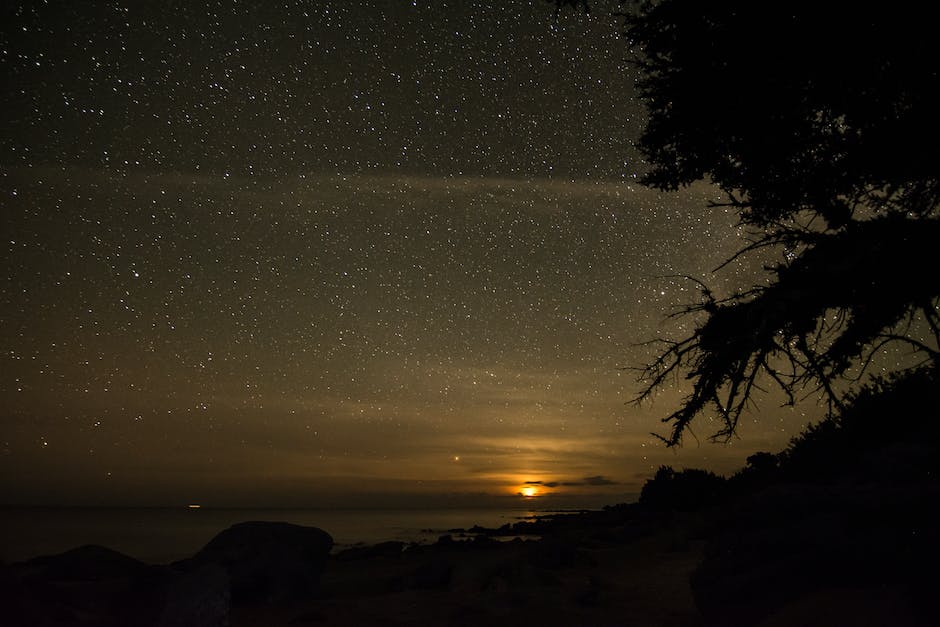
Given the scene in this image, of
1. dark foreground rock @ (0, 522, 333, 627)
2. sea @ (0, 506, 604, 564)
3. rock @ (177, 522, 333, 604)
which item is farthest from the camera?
sea @ (0, 506, 604, 564)

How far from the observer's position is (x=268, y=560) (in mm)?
8711

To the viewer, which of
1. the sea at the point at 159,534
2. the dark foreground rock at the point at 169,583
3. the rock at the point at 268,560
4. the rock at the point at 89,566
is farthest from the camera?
the sea at the point at 159,534

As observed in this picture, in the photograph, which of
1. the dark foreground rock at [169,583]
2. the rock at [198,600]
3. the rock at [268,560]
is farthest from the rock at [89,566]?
the rock at [198,600]

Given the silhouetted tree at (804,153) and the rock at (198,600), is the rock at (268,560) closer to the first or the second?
the rock at (198,600)

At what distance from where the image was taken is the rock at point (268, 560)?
843 centimetres

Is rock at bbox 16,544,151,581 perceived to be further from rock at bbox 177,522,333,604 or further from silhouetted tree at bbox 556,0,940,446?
silhouetted tree at bbox 556,0,940,446

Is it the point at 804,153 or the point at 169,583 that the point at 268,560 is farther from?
the point at 804,153

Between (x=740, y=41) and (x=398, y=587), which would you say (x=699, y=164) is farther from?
(x=398, y=587)

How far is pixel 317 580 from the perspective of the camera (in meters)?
8.86

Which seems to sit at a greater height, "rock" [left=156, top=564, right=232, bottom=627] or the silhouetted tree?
the silhouetted tree

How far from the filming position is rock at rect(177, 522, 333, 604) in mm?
8430

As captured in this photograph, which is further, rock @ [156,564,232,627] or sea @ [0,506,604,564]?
sea @ [0,506,604,564]

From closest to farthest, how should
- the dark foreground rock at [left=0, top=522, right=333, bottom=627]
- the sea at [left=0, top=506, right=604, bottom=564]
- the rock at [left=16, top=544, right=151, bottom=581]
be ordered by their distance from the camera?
the dark foreground rock at [left=0, top=522, right=333, bottom=627], the rock at [left=16, top=544, right=151, bottom=581], the sea at [left=0, top=506, right=604, bottom=564]

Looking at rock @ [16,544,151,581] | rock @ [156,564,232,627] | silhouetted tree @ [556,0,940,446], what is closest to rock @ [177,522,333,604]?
rock @ [16,544,151,581]
